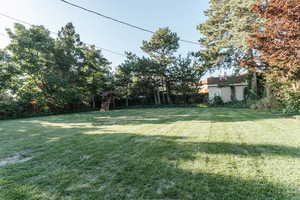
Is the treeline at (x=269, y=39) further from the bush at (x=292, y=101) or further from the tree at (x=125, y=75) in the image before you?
the tree at (x=125, y=75)

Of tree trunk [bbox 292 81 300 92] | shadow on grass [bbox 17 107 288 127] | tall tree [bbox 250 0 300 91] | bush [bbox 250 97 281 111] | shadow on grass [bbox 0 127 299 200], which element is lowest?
shadow on grass [bbox 0 127 299 200]

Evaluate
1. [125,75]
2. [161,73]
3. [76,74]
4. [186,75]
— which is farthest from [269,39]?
[76,74]

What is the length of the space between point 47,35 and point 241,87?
22.1 meters

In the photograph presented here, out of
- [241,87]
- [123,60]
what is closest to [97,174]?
[123,60]

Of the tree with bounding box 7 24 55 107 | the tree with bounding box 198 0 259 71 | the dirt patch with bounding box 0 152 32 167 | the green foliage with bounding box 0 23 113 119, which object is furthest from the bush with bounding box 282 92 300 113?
the tree with bounding box 7 24 55 107

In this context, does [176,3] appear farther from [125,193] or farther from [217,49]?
[125,193]

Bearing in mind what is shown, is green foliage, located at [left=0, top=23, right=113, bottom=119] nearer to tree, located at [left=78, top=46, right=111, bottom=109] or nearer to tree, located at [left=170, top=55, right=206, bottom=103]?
tree, located at [left=78, top=46, right=111, bottom=109]

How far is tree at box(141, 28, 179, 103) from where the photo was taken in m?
17.7

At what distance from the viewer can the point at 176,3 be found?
9547 mm

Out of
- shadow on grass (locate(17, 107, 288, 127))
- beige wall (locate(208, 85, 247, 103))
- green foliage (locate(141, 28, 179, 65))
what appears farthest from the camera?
beige wall (locate(208, 85, 247, 103))

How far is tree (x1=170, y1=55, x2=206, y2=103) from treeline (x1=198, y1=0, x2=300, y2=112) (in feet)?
11.6

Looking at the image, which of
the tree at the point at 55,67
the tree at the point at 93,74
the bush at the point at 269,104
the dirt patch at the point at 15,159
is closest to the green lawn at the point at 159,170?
the dirt patch at the point at 15,159

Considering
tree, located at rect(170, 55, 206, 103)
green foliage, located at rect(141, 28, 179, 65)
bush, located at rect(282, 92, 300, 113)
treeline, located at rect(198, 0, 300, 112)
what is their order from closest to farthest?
1. treeline, located at rect(198, 0, 300, 112)
2. bush, located at rect(282, 92, 300, 113)
3. tree, located at rect(170, 55, 206, 103)
4. green foliage, located at rect(141, 28, 179, 65)

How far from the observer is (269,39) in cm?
518
